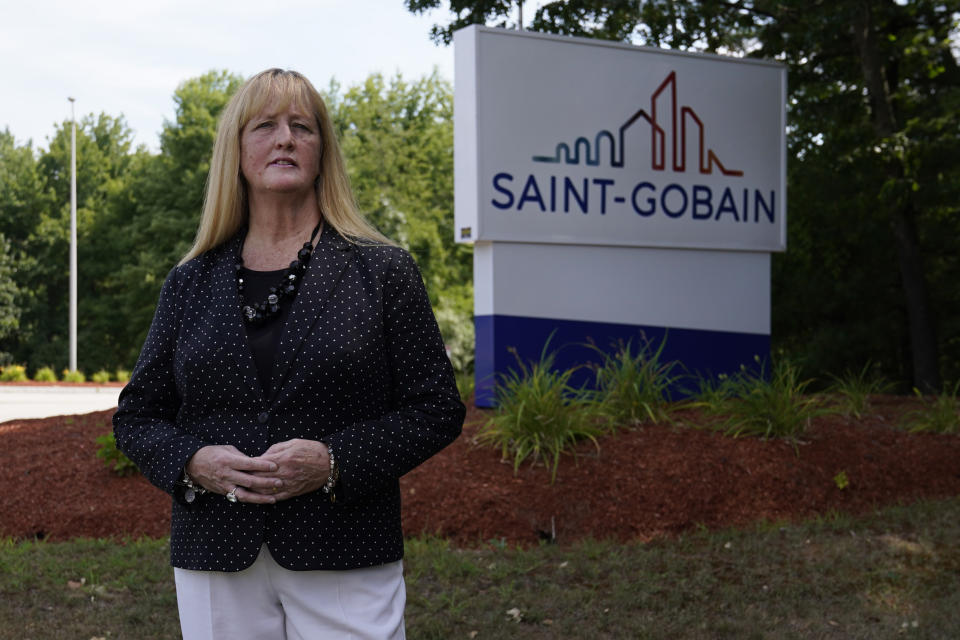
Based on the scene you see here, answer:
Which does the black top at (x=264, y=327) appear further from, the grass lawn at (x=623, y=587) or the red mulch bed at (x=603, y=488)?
the red mulch bed at (x=603, y=488)

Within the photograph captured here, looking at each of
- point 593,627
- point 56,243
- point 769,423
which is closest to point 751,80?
point 769,423

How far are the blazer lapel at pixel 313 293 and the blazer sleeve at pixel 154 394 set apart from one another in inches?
10.8

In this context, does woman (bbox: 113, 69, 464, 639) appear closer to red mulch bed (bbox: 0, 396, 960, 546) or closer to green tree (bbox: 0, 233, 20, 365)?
red mulch bed (bbox: 0, 396, 960, 546)

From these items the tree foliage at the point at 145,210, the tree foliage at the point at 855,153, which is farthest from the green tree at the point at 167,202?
the tree foliage at the point at 855,153

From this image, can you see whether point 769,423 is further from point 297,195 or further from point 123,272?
point 123,272

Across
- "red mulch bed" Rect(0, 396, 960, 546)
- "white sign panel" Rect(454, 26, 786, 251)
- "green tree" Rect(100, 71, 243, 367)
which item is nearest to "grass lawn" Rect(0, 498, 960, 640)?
"red mulch bed" Rect(0, 396, 960, 546)

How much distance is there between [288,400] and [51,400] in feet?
53.2

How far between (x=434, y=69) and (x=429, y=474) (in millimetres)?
31897

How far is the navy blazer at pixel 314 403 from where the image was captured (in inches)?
80.2

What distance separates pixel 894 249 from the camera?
1552 centimetres

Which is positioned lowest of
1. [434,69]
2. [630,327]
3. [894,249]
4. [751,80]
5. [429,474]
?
[429,474]

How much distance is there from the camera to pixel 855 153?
11656mm

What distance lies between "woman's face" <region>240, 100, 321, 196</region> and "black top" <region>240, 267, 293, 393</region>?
0.65 ft

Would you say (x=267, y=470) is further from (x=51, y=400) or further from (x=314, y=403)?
A: (x=51, y=400)
